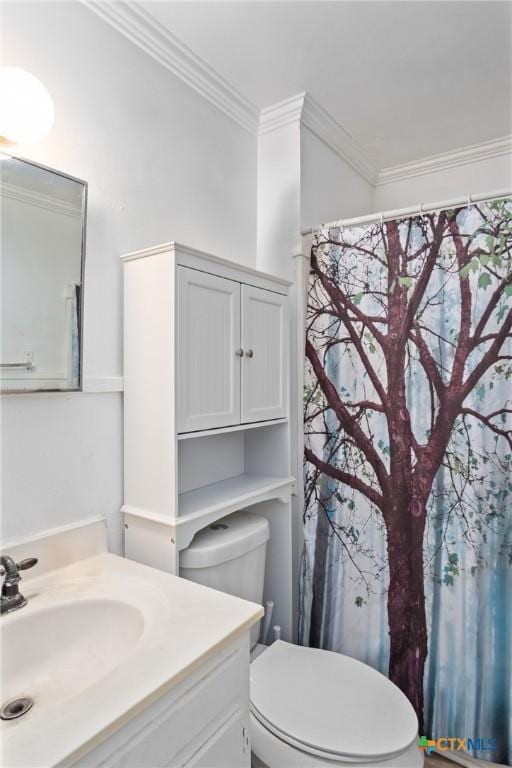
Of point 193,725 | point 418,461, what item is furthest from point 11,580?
point 418,461

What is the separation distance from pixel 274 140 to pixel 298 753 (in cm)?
208

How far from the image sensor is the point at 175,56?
5.15 feet

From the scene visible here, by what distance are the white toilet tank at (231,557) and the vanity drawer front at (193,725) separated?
0.41 meters

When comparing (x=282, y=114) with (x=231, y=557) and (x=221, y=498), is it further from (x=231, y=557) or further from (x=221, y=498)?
(x=231, y=557)

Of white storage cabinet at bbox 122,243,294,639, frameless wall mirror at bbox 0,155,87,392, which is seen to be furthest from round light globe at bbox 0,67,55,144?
white storage cabinet at bbox 122,243,294,639

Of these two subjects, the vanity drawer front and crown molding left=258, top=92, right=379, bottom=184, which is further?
crown molding left=258, top=92, right=379, bottom=184

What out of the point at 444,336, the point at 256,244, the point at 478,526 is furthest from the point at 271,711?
the point at 256,244

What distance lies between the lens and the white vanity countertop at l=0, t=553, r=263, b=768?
71 cm

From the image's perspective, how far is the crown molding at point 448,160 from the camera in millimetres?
2189

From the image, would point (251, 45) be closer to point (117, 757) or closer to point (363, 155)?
point (363, 155)

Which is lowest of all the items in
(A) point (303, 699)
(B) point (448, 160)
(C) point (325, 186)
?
(A) point (303, 699)

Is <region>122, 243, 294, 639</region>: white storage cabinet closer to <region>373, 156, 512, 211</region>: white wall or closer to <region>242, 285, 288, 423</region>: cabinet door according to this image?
<region>242, 285, 288, 423</region>: cabinet door

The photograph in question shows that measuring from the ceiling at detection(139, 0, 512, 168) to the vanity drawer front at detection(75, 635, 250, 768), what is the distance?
1737 millimetres

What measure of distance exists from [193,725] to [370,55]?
1.98m
